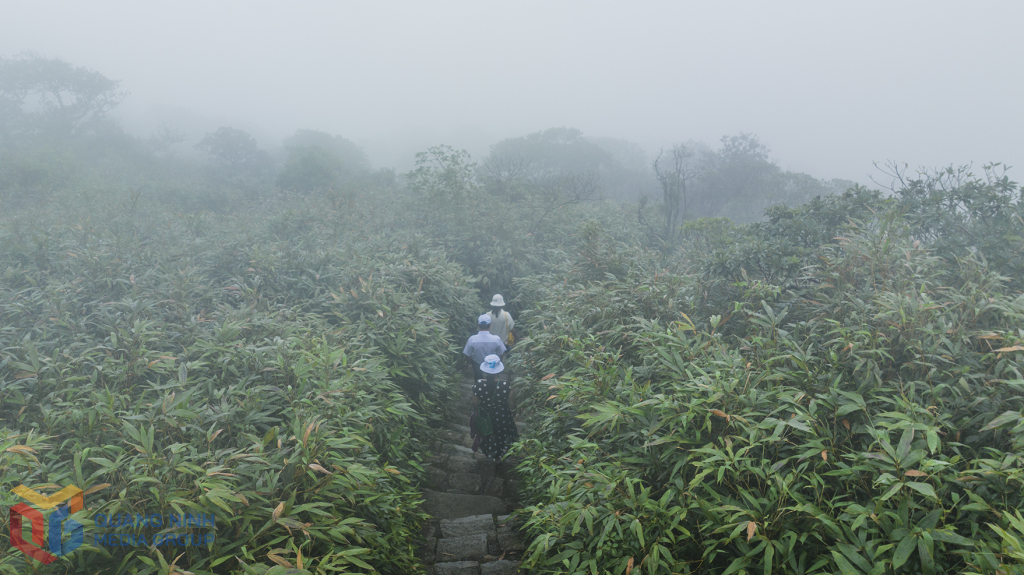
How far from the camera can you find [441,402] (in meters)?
5.25

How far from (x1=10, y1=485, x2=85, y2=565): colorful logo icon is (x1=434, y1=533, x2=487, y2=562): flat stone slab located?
2000mm

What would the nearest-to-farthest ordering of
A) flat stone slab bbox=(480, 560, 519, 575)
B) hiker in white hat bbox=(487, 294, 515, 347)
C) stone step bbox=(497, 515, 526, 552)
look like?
1. flat stone slab bbox=(480, 560, 519, 575)
2. stone step bbox=(497, 515, 526, 552)
3. hiker in white hat bbox=(487, 294, 515, 347)

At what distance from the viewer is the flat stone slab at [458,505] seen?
3786 millimetres

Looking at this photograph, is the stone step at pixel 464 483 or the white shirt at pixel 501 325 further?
the white shirt at pixel 501 325

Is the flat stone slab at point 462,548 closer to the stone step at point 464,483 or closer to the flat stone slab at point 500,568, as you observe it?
the flat stone slab at point 500,568

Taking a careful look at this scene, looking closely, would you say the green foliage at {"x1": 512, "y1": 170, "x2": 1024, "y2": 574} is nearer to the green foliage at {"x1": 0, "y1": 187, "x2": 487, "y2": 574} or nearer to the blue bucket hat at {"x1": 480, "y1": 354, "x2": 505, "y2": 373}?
the blue bucket hat at {"x1": 480, "y1": 354, "x2": 505, "y2": 373}

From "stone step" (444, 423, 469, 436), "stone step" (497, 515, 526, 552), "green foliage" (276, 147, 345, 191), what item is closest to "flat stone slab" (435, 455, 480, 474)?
"stone step" (444, 423, 469, 436)

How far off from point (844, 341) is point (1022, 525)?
3.68 ft

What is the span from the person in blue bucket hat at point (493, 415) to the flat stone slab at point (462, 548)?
1226 mm

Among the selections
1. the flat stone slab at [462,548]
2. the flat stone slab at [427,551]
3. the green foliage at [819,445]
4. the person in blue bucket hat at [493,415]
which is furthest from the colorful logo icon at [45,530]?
the person in blue bucket hat at [493,415]

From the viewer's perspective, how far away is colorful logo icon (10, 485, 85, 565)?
190cm

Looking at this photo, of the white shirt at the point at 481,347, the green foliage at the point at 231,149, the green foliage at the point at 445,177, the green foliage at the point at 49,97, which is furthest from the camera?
the green foliage at the point at 231,149

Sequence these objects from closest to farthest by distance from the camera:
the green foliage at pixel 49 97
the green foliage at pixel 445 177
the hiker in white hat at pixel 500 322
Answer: the hiker in white hat at pixel 500 322 → the green foliage at pixel 445 177 → the green foliage at pixel 49 97

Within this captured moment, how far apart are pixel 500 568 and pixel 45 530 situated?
233cm
